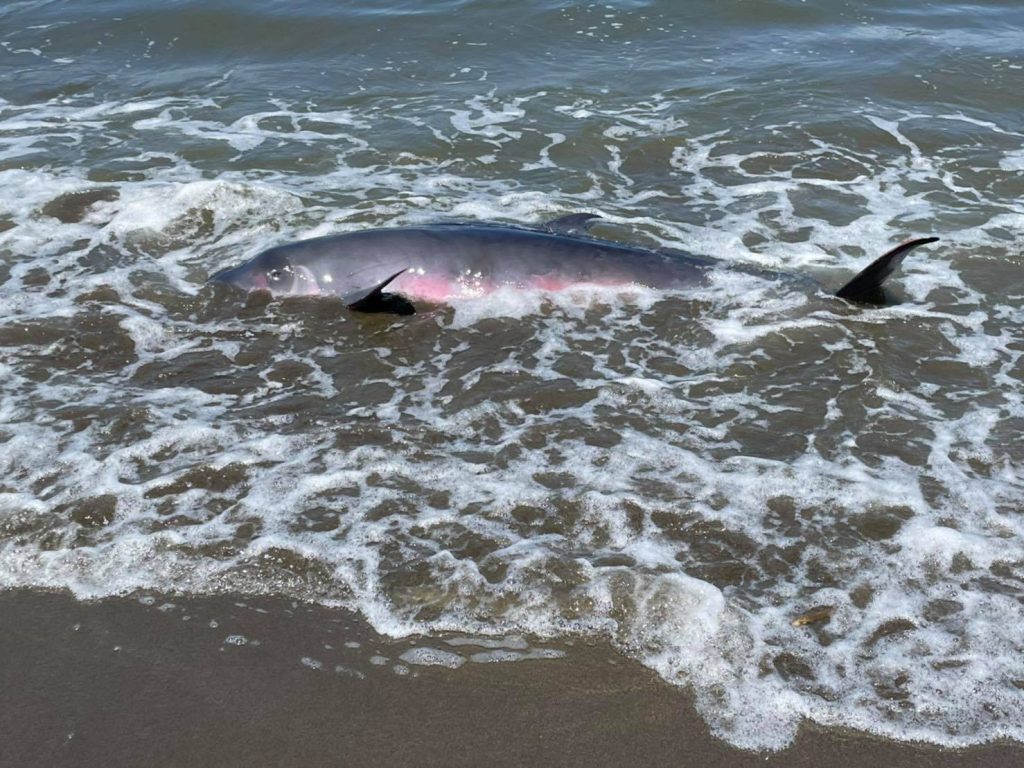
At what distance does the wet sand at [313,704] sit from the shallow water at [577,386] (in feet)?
0.50

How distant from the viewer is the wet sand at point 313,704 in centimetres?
350

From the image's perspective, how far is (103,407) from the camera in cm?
571

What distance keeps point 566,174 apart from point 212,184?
10.4ft

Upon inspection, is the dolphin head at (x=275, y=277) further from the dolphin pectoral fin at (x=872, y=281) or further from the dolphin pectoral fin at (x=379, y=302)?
the dolphin pectoral fin at (x=872, y=281)

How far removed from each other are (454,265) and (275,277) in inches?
49.0

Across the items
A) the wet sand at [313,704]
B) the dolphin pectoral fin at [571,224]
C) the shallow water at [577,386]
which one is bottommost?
the shallow water at [577,386]

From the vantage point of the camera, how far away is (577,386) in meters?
5.96

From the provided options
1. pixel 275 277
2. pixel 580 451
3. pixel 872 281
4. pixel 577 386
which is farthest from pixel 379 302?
pixel 872 281

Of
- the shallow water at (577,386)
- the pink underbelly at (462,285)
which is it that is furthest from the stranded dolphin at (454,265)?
the shallow water at (577,386)

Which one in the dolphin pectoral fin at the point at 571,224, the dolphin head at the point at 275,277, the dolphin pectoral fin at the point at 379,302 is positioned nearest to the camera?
the dolphin pectoral fin at the point at 379,302

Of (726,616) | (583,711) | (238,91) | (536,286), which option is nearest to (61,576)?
(583,711)

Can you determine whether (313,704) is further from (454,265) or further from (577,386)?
(454,265)

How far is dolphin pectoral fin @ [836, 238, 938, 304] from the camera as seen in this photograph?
660cm

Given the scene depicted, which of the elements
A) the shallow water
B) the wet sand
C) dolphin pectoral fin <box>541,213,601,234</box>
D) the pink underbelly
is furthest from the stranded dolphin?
the wet sand
